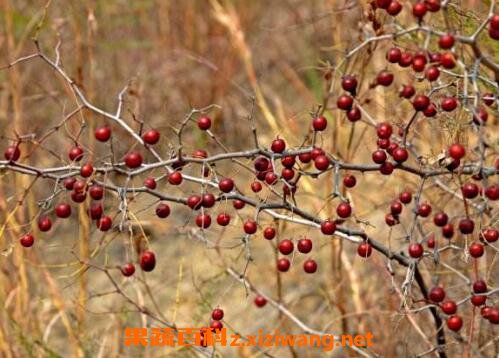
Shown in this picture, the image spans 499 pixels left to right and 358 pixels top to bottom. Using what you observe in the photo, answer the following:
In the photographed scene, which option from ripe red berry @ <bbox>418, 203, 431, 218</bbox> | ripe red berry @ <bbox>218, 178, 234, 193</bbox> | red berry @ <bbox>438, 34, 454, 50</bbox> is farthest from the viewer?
ripe red berry @ <bbox>418, 203, 431, 218</bbox>

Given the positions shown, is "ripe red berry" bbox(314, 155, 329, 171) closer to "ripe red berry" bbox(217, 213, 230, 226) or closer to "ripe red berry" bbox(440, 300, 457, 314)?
"ripe red berry" bbox(217, 213, 230, 226)

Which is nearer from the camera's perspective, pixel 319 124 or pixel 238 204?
pixel 319 124

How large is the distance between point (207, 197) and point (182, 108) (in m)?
2.91

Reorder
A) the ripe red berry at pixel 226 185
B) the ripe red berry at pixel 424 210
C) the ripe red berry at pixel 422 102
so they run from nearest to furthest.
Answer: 1. the ripe red berry at pixel 422 102
2. the ripe red berry at pixel 226 185
3. the ripe red berry at pixel 424 210

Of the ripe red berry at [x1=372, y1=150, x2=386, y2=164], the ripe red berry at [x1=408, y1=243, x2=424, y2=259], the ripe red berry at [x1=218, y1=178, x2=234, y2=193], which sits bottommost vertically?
the ripe red berry at [x1=408, y1=243, x2=424, y2=259]

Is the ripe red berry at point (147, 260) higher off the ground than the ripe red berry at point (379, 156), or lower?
lower

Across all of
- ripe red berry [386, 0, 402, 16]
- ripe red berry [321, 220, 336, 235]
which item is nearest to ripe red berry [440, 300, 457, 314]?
ripe red berry [321, 220, 336, 235]

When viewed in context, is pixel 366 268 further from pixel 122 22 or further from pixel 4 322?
pixel 122 22

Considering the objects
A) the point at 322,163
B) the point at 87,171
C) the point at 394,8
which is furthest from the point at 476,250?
the point at 87,171

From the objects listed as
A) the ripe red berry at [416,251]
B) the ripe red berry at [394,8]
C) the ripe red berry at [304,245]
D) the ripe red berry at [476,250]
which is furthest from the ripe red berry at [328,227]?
the ripe red berry at [394,8]

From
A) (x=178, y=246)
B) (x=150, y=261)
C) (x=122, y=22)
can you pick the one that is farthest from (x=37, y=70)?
(x=150, y=261)

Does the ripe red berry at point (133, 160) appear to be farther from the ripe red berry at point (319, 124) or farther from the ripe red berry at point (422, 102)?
the ripe red berry at point (422, 102)

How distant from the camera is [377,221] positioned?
3.17 metres

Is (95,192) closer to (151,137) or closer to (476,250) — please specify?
(151,137)
